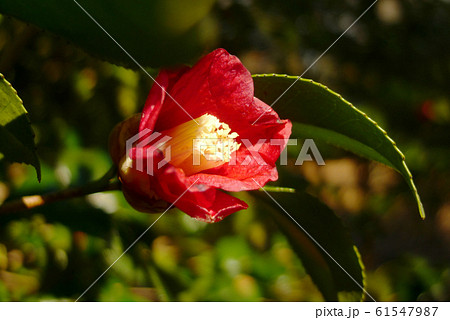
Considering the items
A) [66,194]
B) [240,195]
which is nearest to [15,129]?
[66,194]

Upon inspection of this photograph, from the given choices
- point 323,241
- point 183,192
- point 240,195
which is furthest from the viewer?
point 240,195

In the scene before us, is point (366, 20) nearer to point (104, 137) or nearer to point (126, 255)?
point (104, 137)

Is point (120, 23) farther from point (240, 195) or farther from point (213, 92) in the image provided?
point (240, 195)

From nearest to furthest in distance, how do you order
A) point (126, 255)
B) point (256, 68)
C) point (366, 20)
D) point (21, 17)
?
point (21, 17) → point (126, 255) → point (366, 20) → point (256, 68)

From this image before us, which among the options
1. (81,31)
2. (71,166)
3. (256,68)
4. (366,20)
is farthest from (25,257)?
(256,68)

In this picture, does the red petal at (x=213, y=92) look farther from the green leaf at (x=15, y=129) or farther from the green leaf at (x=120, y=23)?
the green leaf at (x=15, y=129)

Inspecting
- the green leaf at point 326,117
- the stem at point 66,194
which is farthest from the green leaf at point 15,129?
the green leaf at point 326,117

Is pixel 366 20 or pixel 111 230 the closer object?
pixel 111 230
